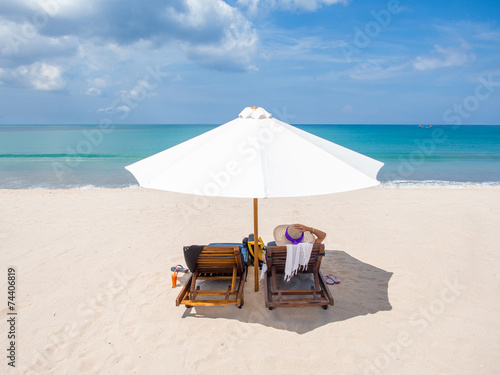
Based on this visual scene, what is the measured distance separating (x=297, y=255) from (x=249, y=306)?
3.11 ft

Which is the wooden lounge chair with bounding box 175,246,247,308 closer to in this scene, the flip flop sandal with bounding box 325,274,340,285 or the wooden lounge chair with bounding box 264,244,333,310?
the wooden lounge chair with bounding box 264,244,333,310

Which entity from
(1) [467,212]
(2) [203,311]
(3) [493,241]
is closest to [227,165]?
(2) [203,311]

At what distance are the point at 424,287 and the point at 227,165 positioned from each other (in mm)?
3470

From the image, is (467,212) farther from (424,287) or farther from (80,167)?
(80,167)

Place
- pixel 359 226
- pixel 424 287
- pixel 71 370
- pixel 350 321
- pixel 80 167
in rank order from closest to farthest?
pixel 71 370, pixel 350 321, pixel 424 287, pixel 359 226, pixel 80 167

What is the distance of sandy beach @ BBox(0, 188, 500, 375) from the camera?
3037mm

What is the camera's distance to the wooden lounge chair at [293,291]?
3676 millimetres

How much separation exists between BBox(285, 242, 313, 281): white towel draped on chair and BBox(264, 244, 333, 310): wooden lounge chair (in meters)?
0.08

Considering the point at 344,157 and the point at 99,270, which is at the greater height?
the point at 344,157

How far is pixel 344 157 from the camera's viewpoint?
143 inches

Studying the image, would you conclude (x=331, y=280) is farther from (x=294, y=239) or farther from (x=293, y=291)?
(x=294, y=239)

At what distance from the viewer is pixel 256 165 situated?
297 cm

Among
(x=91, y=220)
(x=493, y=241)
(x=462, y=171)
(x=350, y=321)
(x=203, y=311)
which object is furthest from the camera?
(x=462, y=171)

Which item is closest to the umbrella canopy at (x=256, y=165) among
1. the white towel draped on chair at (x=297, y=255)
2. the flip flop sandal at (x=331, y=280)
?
the white towel draped on chair at (x=297, y=255)
